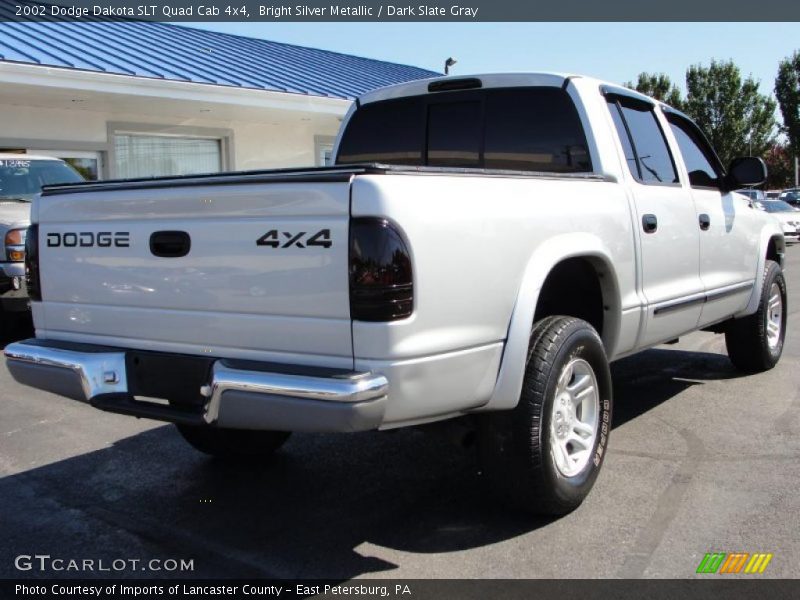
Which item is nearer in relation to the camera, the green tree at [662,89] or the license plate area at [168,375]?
the license plate area at [168,375]

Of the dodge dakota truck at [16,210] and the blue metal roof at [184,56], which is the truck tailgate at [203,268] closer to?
the dodge dakota truck at [16,210]

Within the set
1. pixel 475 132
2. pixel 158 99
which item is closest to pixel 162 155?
pixel 158 99

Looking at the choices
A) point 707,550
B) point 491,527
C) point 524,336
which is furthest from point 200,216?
point 707,550

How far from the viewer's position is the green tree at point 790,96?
4600cm

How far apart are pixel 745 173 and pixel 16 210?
273 inches

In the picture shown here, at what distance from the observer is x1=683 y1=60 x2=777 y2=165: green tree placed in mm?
42000

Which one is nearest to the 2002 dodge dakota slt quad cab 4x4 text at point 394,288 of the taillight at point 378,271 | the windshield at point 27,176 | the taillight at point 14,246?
the taillight at point 378,271

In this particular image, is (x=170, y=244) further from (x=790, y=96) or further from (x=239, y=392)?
A: (x=790, y=96)

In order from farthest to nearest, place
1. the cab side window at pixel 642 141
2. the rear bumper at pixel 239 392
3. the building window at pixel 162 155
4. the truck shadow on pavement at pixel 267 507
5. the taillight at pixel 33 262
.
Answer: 1. the building window at pixel 162 155
2. the cab side window at pixel 642 141
3. the taillight at pixel 33 262
4. the truck shadow on pavement at pixel 267 507
5. the rear bumper at pixel 239 392

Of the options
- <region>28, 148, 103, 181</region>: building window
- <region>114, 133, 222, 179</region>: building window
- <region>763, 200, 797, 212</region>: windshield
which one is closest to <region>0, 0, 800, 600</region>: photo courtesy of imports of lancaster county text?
<region>28, 148, 103, 181</region>: building window

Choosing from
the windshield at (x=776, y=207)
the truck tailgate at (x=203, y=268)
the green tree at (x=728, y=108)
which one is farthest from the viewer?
the green tree at (x=728, y=108)

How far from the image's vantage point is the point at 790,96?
46281mm

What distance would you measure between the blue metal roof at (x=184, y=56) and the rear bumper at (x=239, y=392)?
354 inches

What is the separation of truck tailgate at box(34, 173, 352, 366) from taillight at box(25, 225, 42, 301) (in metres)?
0.04
